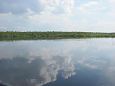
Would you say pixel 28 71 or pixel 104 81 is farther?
pixel 28 71

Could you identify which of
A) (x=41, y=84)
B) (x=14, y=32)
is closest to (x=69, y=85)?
(x=41, y=84)

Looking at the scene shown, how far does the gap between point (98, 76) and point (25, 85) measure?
19.4 ft

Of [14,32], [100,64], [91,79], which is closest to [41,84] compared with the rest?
[91,79]

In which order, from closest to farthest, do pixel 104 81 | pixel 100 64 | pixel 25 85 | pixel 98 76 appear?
pixel 25 85, pixel 104 81, pixel 98 76, pixel 100 64

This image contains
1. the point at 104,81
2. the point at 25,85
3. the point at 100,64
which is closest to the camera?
the point at 25,85

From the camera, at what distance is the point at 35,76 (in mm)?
19172

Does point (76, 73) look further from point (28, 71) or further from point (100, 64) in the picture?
point (100, 64)

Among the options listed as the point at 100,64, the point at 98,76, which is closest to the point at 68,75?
the point at 98,76

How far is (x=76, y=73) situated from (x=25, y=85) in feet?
18.1

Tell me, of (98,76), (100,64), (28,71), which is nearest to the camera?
(98,76)

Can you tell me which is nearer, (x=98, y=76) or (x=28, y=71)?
(x=98, y=76)

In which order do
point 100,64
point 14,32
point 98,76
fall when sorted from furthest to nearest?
point 14,32
point 100,64
point 98,76

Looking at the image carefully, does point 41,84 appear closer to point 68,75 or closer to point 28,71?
point 68,75

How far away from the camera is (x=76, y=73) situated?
20.2 meters
